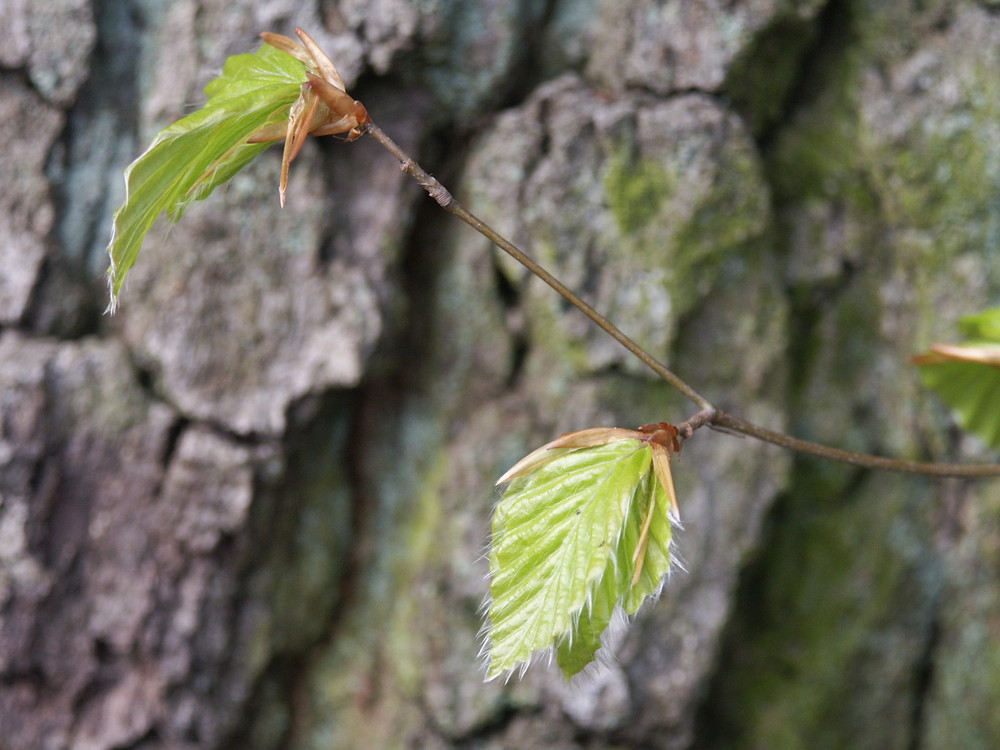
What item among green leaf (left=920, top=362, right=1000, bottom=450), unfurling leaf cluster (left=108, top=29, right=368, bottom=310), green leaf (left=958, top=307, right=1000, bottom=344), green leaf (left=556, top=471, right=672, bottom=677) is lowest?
green leaf (left=920, top=362, right=1000, bottom=450)

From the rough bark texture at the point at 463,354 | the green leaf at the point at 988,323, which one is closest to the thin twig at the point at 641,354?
the green leaf at the point at 988,323

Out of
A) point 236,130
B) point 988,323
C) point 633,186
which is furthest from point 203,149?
point 988,323

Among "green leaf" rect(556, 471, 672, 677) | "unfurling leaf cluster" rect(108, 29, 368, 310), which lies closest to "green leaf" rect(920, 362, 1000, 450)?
"green leaf" rect(556, 471, 672, 677)

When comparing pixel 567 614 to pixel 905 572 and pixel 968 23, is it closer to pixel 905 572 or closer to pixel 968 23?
pixel 905 572

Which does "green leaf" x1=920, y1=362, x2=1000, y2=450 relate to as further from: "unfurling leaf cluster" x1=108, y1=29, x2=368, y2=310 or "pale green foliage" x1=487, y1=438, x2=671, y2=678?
"unfurling leaf cluster" x1=108, y1=29, x2=368, y2=310

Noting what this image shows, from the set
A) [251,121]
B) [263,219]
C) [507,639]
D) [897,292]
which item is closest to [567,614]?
[507,639]

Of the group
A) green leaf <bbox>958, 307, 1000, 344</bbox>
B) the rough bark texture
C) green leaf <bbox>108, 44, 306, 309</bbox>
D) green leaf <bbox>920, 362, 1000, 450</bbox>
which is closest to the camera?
green leaf <bbox>108, 44, 306, 309</bbox>

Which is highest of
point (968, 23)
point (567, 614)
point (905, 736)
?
point (968, 23)
